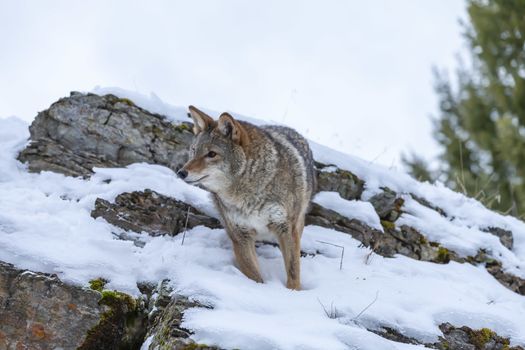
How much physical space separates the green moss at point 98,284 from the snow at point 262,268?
6cm

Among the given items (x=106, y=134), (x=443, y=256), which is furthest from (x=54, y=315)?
(x=443, y=256)

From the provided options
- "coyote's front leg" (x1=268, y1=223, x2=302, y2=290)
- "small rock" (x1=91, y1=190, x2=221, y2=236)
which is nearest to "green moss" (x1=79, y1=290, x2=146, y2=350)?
"small rock" (x1=91, y1=190, x2=221, y2=236)

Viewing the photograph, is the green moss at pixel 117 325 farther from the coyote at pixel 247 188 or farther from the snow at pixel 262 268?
the coyote at pixel 247 188

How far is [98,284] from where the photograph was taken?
4.92 metres

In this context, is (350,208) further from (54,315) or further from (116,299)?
(54,315)

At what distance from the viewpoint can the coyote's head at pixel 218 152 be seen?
594 cm

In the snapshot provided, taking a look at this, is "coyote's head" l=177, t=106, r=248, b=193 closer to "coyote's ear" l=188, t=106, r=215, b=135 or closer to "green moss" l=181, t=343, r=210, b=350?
"coyote's ear" l=188, t=106, r=215, b=135

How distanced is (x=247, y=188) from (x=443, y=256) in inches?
123

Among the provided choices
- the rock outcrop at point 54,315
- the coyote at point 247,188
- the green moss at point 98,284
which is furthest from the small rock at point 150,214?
the rock outcrop at point 54,315

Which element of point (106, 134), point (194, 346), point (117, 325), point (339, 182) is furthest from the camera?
point (339, 182)

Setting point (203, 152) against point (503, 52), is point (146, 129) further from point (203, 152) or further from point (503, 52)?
point (503, 52)

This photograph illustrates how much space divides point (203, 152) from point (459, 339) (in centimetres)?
311

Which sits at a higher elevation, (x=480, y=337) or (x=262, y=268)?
(x=480, y=337)

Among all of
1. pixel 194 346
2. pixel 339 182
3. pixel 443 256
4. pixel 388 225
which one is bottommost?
pixel 194 346
